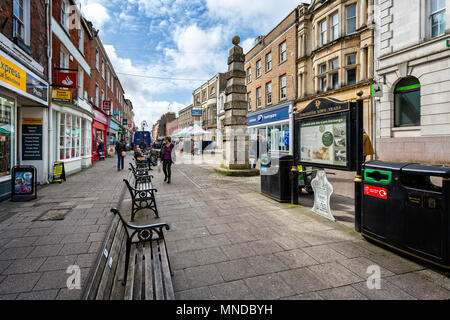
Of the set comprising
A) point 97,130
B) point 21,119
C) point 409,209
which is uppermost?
point 97,130

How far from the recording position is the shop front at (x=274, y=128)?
19.6 meters

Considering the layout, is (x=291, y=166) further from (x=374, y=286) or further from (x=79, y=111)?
(x=79, y=111)

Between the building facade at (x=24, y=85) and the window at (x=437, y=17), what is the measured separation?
15873 mm

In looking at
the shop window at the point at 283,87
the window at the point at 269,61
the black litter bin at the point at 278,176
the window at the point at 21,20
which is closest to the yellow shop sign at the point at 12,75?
the window at the point at 21,20

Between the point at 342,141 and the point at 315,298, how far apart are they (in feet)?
10.7

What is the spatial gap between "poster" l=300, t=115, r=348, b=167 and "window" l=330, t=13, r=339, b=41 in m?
14.0

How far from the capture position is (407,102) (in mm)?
11484

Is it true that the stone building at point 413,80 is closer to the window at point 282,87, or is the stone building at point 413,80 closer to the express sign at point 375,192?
the window at point 282,87

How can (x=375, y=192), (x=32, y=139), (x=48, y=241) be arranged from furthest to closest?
(x=32, y=139) < (x=48, y=241) < (x=375, y=192)

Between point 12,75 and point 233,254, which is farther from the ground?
point 12,75

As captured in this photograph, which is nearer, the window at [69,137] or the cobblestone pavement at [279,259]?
the cobblestone pavement at [279,259]

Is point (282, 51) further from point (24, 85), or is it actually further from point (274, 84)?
point (24, 85)

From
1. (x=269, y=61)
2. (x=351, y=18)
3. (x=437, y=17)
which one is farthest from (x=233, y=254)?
(x=269, y=61)

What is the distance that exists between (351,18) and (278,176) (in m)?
14.7
